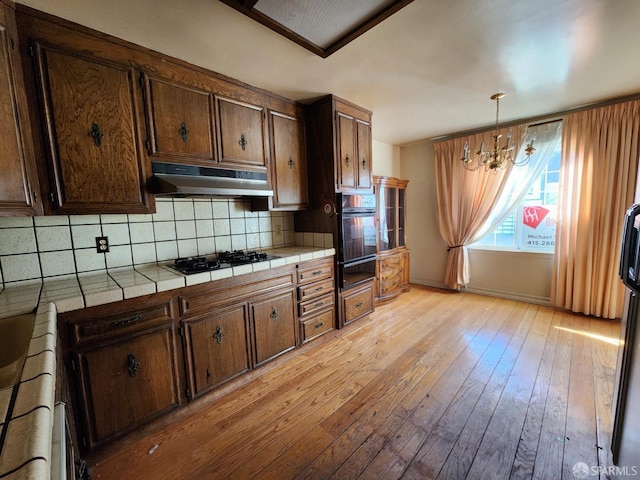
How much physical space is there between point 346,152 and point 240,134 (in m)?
1.05

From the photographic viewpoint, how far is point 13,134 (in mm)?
1281

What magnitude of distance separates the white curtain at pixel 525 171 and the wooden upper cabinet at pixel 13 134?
4317 millimetres

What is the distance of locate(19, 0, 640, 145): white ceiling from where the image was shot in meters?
1.38

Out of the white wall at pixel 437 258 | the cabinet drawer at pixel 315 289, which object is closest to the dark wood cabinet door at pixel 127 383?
the cabinet drawer at pixel 315 289

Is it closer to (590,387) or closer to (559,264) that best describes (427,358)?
(590,387)

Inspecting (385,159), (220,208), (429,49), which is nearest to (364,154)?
(429,49)

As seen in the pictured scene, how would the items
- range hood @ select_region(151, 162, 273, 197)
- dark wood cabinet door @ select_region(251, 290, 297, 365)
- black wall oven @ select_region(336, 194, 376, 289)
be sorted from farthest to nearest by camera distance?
black wall oven @ select_region(336, 194, 376, 289)
dark wood cabinet door @ select_region(251, 290, 297, 365)
range hood @ select_region(151, 162, 273, 197)

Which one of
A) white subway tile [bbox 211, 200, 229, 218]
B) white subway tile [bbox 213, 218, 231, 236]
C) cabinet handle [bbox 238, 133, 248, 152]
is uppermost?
cabinet handle [bbox 238, 133, 248, 152]

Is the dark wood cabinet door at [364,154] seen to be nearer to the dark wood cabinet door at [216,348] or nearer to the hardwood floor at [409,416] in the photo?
the hardwood floor at [409,416]

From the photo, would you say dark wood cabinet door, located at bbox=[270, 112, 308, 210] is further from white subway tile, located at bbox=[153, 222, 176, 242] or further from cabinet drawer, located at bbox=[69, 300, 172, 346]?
cabinet drawer, located at bbox=[69, 300, 172, 346]

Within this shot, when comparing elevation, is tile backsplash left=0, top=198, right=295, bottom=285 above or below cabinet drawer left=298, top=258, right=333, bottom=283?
above

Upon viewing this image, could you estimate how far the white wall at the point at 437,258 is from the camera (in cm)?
334

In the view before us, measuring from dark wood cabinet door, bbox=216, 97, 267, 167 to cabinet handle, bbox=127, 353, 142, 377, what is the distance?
1429 millimetres
